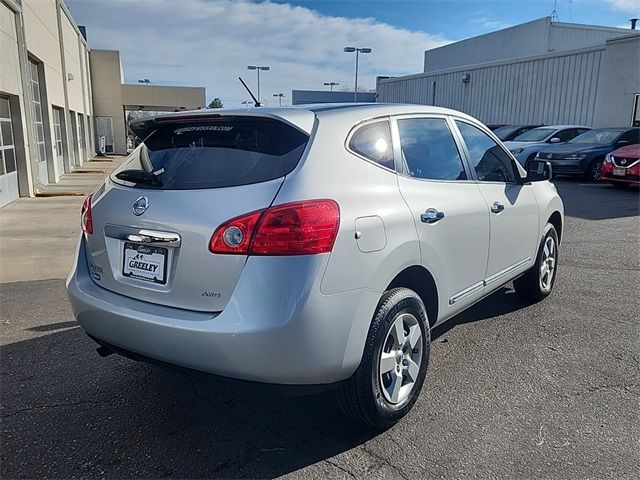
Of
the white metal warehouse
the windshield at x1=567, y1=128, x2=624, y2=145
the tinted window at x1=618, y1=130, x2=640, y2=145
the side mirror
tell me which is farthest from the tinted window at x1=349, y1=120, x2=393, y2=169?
the white metal warehouse

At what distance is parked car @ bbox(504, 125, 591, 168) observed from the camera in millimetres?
15953

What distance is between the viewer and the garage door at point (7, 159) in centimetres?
1116

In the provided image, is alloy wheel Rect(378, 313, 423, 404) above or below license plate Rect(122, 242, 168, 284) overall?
below

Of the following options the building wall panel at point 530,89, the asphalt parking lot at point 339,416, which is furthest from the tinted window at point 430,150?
the building wall panel at point 530,89

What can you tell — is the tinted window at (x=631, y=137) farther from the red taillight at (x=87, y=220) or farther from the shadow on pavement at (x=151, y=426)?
the red taillight at (x=87, y=220)

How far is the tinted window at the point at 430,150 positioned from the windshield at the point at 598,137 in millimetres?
14033

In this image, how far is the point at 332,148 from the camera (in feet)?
8.35

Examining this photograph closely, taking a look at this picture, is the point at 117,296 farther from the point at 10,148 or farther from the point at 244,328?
the point at 10,148

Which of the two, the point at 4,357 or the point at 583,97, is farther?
the point at 583,97

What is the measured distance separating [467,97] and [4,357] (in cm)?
2803

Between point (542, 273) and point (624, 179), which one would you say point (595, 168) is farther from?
point (542, 273)

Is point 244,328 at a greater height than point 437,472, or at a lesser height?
greater

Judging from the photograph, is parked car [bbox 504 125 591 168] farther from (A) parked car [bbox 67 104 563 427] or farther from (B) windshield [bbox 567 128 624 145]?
(A) parked car [bbox 67 104 563 427]

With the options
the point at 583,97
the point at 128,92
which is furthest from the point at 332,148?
the point at 128,92
